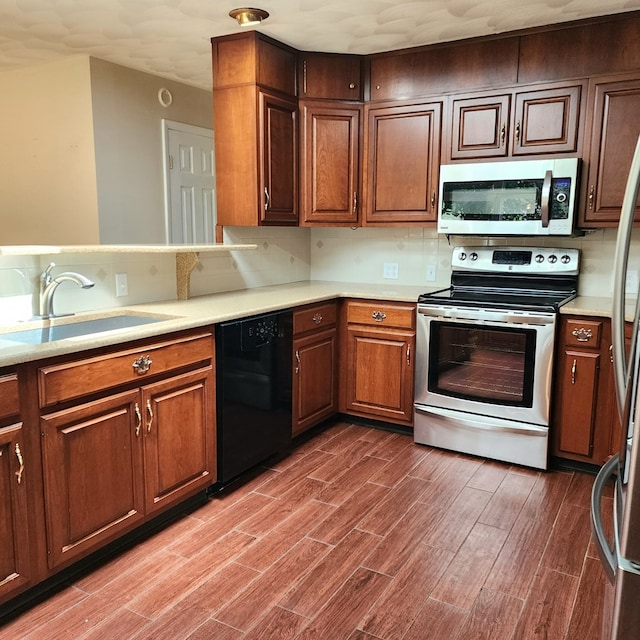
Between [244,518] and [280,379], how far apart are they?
2.55 ft

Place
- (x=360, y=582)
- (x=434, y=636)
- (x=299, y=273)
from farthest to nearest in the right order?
(x=299, y=273)
(x=360, y=582)
(x=434, y=636)

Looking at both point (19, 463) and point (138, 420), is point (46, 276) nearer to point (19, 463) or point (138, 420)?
point (138, 420)

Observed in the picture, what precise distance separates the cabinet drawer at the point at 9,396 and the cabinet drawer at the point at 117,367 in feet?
0.27

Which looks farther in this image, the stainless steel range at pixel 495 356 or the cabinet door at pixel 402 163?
the cabinet door at pixel 402 163

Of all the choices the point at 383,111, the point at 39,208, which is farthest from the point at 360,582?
the point at 39,208

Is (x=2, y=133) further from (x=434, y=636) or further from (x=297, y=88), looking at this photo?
(x=434, y=636)

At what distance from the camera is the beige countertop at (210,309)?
1879mm

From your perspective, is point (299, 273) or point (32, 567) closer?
point (32, 567)

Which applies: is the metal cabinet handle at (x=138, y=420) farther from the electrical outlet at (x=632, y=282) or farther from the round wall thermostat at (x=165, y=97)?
the round wall thermostat at (x=165, y=97)

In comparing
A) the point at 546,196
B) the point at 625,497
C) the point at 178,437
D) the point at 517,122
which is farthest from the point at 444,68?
the point at 625,497

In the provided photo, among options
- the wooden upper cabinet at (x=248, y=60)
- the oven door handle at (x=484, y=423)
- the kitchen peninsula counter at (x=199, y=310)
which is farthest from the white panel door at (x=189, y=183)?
the oven door handle at (x=484, y=423)

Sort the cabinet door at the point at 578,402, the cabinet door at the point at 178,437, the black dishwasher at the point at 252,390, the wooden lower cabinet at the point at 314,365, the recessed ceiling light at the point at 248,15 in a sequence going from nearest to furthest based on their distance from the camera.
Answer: the cabinet door at the point at 178,437 → the black dishwasher at the point at 252,390 → the recessed ceiling light at the point at 248,15 → the cabinet door at the point at 578,402 → the wooden lower cabinet at the point at 314,365

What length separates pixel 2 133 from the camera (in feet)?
14.5

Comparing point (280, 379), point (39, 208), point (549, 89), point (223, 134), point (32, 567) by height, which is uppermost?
point (549, 89)
